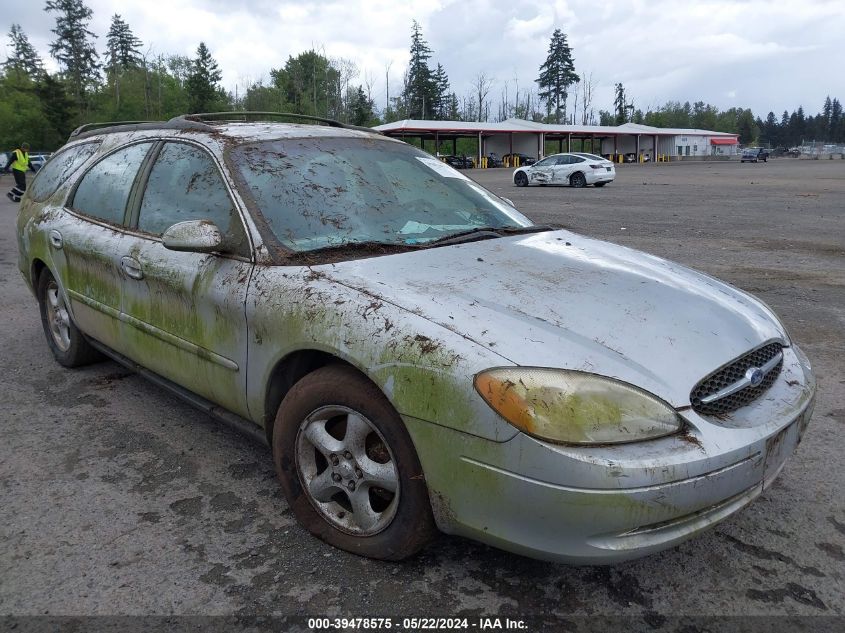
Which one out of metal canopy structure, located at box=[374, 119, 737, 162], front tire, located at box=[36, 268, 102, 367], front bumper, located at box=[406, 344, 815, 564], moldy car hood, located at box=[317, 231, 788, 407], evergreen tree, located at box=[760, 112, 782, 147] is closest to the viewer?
front bumper, located at box=[406, 344, 815, 564]

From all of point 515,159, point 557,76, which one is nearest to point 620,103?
point 557,76

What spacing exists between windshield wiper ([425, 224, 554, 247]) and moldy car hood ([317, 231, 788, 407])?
74 mm

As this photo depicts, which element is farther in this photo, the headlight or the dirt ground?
the dirt ground

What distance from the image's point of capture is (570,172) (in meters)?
27.1

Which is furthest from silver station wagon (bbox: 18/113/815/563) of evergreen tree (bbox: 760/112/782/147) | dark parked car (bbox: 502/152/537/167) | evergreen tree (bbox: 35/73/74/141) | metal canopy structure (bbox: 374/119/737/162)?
evergreen tree (bbox: 760/112/782/147)

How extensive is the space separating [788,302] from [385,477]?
5.40 metres

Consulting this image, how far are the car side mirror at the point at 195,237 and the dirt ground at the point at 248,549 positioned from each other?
1.07m

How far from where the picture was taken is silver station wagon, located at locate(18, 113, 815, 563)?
1.96 m

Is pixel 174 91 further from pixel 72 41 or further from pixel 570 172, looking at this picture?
pixel 570 172

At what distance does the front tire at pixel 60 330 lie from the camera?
14.4 feet

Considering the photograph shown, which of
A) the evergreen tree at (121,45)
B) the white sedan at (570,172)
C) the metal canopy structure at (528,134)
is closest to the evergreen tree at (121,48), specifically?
the evergreen tree at (121,45)

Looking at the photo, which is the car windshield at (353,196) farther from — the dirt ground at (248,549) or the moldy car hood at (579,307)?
the dirt ground at (248,549)

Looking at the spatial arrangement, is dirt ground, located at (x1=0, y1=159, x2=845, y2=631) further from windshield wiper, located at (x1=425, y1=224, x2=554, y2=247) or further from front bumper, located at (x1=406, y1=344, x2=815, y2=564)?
windshield wiper, located at (x1=425, y1=224, x2=554, y2=247)

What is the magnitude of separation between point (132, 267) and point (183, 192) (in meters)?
0.47
